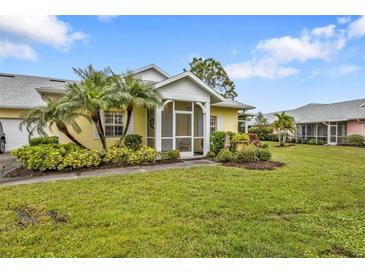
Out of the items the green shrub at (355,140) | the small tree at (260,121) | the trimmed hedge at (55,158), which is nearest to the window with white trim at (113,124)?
the trimmed hedge at (55,158)

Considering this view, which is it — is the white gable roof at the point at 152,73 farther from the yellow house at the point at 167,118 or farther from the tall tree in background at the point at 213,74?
the tall tree in background at the point at 213,74

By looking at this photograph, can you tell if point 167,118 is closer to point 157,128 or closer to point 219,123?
point 157,128

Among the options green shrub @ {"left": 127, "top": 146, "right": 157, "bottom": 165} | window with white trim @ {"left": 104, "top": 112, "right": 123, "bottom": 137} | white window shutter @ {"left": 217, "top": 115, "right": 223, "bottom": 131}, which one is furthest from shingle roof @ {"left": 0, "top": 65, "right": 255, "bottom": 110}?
green shrub @ {"left": 127, "top": 146, "right": 157, "bottom": 165}

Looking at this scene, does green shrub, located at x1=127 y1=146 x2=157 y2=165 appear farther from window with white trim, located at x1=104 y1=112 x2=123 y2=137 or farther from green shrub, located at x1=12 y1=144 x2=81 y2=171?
green shrub, located at x1=12 y1=144 x2=81 y2=171

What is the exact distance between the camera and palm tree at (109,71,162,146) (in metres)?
9.80

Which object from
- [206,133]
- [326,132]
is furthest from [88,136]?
[326,132]

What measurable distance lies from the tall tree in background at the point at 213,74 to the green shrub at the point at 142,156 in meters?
23.5

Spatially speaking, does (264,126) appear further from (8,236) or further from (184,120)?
(8,236)

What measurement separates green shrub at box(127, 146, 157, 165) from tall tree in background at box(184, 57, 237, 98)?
23.5 metres

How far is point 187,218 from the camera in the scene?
454 cm

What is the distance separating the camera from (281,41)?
14.9 meters

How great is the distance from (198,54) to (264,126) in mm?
14484

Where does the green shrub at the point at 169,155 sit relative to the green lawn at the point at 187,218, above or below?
above

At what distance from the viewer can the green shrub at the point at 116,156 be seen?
992 cm
